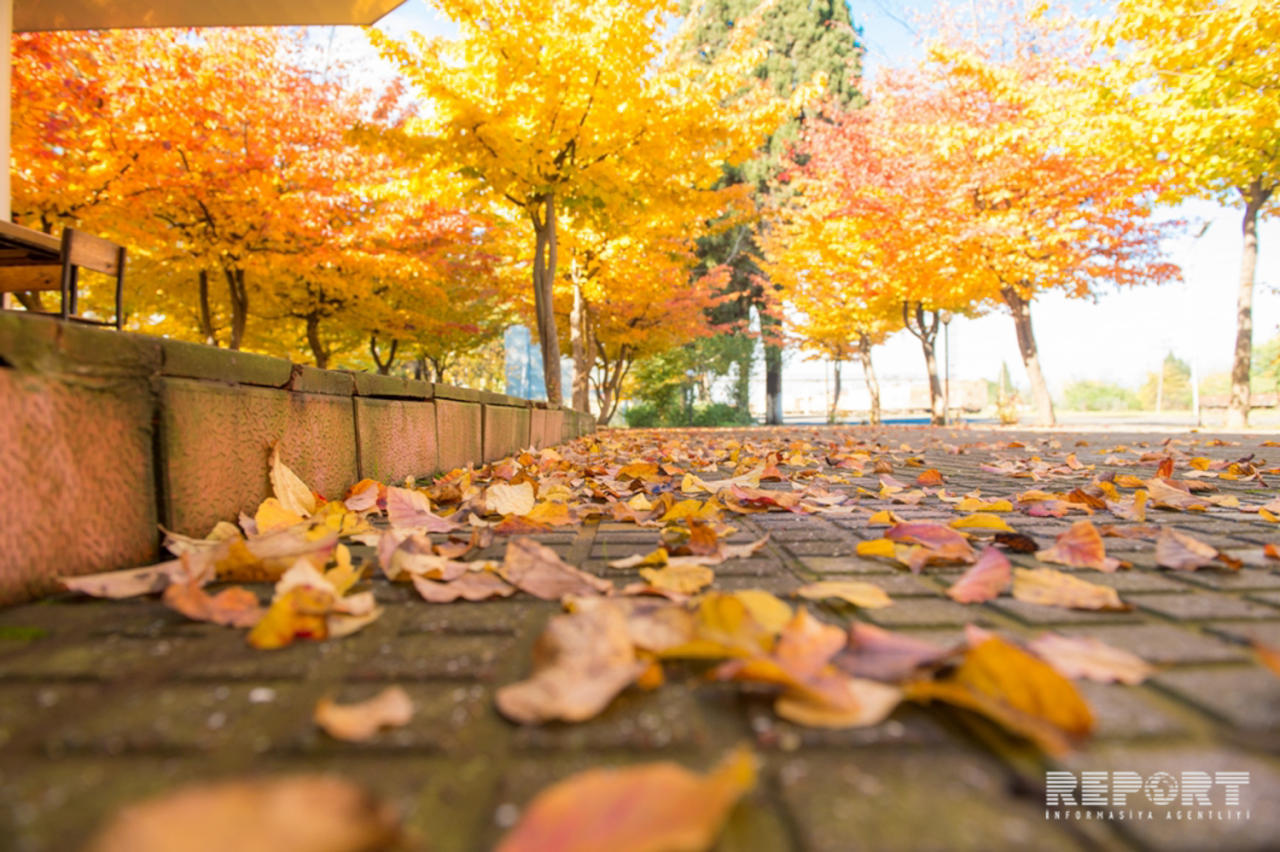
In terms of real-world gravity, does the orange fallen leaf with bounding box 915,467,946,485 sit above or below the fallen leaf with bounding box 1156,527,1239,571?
above

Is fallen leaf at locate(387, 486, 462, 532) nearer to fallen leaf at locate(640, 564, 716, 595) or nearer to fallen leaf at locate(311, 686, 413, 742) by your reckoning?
fallen leaf at locate(640, 564, 716, 595)

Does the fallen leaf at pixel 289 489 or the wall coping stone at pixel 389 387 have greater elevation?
the wall coping stone at pixel 389 387

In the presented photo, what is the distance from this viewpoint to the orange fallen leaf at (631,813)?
501 millimetres

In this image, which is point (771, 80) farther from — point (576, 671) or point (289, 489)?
point (576, 671)

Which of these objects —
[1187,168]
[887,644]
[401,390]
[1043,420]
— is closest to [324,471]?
[401,390]

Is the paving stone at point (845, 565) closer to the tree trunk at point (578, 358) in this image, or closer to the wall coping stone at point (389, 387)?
the wall coping stone at point (389, 387)

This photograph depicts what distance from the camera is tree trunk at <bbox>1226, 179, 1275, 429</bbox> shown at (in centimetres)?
1014

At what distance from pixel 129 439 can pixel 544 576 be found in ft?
3.12

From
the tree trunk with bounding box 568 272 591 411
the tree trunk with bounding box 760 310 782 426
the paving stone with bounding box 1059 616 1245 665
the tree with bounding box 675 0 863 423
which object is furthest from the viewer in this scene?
the tree trunk with bounding box 760 310 782 426

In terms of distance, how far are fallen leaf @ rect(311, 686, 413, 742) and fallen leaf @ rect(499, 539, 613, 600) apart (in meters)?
0.47

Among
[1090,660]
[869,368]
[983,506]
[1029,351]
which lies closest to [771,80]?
[869,368]

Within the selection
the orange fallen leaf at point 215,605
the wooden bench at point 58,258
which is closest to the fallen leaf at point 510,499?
the orange fallen leaf at point 215,605

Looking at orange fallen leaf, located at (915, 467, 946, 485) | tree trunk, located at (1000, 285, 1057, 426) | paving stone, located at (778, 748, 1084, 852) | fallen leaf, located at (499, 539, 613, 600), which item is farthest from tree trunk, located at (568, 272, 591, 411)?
paving stone, located at (778, 748, 1084, 852)

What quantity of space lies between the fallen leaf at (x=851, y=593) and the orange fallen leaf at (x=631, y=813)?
2.17 ft
